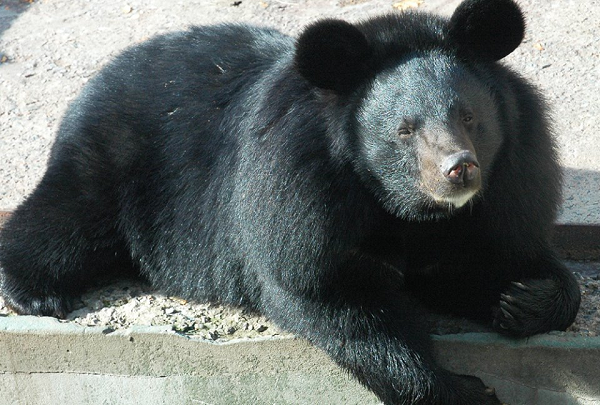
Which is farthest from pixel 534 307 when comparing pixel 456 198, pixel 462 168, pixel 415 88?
pixel 415 88

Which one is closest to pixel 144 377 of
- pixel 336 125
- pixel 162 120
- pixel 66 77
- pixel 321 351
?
pixel 321 351

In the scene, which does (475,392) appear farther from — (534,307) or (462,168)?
(462,168)

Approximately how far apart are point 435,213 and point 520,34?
3.18 ft

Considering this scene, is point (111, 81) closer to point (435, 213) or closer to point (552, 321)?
point (435, 213)

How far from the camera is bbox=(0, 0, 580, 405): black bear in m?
4.38

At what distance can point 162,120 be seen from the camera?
5469mm

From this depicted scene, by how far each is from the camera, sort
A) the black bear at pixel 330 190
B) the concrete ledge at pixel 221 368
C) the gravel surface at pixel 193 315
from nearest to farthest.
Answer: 1. the black bear at pixel 330 190
2. the concrete ledge at pixel 221 368
3. the gravel surface at pixel 193 315

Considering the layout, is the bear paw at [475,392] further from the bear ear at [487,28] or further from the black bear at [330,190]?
the bear ear at [487,28]

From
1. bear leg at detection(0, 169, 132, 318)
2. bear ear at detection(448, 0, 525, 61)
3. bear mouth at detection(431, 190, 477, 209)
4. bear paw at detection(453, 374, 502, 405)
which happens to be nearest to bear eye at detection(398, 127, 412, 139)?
bear mouth at detection(431, 190, 477, 209)

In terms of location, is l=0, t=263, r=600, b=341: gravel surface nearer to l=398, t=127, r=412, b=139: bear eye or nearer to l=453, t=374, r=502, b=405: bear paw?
l=453, t=374, r=502, b=405: bear paw

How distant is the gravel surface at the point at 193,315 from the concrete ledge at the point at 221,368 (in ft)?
0.37

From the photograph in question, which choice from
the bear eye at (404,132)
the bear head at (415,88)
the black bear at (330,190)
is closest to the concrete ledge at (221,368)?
the black bear at (330,190)

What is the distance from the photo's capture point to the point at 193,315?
17.8 ft

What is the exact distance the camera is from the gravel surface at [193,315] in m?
5.16
